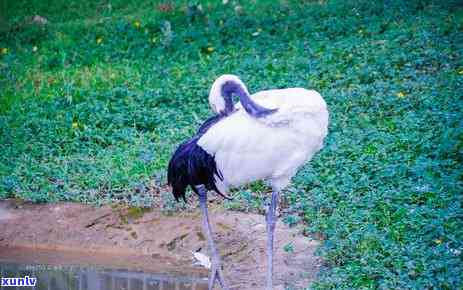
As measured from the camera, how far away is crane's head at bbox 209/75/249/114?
546cm

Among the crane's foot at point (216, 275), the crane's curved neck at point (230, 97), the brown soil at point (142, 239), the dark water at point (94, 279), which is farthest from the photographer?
the brown soil at point (142, 239)

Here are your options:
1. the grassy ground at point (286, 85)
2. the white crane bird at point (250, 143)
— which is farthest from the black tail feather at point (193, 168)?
the grassy ground at point (286, 85)

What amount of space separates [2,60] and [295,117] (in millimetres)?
6372

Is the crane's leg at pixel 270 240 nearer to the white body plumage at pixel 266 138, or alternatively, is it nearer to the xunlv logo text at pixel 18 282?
the white body plumage at pixel 266 138

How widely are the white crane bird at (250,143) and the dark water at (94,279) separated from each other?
0.43 meters

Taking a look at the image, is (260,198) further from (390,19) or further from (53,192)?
(390,19)

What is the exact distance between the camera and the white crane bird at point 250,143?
17.8ft

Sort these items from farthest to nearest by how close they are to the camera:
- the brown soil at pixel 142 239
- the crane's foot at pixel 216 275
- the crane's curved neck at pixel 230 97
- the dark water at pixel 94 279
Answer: the brown soil at pixel 142 239 < the dark water at pixel 94 279 < the crane's foot at pixel 216 275 < the crane's curved neck at pixel 230 97

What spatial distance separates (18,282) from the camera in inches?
237

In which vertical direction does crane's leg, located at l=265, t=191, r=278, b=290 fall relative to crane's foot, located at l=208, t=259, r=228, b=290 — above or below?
above

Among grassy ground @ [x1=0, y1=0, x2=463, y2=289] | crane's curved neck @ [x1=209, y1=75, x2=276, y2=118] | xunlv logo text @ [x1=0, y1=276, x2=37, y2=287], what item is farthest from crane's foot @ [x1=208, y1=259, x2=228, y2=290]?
xunlv logo text @ [x1=0, y1=276, x2=37, y2=287]

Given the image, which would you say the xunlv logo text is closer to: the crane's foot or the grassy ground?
the grassy ground

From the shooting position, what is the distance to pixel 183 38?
10.8m

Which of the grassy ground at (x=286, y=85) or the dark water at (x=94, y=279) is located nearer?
the dark water at (x=94, y=279)
